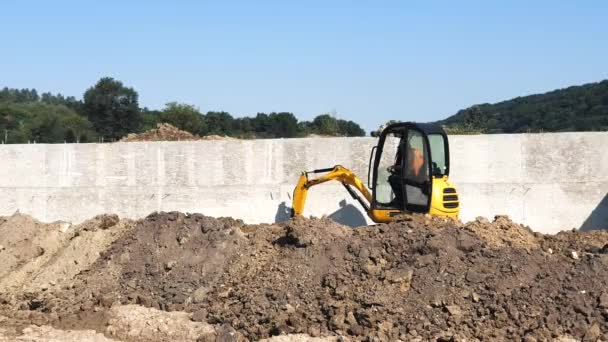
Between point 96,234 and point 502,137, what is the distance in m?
7.36

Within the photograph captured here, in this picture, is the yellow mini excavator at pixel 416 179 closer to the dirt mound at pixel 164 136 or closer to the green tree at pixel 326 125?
the dirt mound at pixel 164 136

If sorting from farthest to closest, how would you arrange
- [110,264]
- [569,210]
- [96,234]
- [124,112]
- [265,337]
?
[124,112]
[569,210]
[96,234]
[110,264]
[265,337]

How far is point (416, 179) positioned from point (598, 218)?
4504 mm

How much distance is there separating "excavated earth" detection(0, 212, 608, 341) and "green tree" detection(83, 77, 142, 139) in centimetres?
1742

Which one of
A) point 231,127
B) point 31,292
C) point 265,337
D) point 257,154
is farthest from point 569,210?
point 231,127

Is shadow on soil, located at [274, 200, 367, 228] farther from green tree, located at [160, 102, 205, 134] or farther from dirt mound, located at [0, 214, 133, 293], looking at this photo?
green tree, located at [160, 102, 205, 134]

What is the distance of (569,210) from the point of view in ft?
47.4

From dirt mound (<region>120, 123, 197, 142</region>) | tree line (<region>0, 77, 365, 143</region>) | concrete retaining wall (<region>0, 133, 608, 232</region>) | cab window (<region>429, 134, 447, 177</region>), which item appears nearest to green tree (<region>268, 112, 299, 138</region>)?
tree line (<region>0, 77, 365, 143</region>)

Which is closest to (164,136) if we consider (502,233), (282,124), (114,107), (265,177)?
(265,177)

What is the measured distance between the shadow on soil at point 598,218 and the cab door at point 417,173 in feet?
13.9

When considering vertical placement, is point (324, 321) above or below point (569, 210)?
below

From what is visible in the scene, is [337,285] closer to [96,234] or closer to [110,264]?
[110,264]

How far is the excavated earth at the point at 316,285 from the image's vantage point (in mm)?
9430

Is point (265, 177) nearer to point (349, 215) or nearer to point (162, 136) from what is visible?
point (349, 215)
